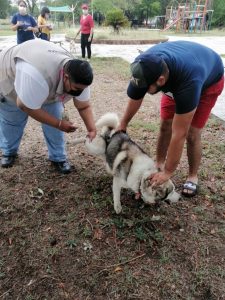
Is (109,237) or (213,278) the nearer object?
(213,278)

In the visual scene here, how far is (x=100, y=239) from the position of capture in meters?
2.78

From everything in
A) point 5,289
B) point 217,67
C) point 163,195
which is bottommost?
point 5,289

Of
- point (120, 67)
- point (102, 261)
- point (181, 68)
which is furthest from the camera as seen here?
point (120, 67)

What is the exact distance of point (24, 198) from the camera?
10.6ft

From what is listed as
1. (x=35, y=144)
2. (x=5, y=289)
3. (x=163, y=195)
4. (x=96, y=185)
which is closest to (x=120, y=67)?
(x=35, y=144)

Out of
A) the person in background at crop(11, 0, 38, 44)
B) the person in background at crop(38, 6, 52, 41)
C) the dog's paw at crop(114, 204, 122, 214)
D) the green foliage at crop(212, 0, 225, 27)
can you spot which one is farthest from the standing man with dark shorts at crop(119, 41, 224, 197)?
the green foliage at crop(212, 0, 225, 27)

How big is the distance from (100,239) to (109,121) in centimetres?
120

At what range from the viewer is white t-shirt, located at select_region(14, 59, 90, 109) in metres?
2.51

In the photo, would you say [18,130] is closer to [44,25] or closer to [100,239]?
[100,239]

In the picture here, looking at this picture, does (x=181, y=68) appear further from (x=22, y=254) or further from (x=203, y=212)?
(x=22, y=254)

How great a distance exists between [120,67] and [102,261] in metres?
7.95

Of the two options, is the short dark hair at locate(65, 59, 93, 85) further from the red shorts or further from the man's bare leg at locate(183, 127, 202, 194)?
the man's bare leg at locate(183, 127, 202, 194)

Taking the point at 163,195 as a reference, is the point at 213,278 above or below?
below

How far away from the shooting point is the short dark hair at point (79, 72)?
2410 mm
